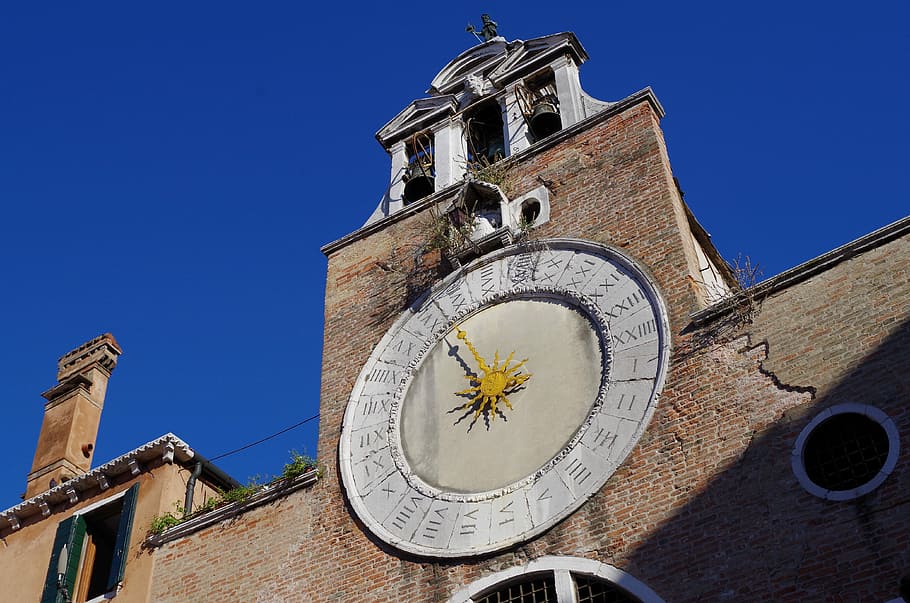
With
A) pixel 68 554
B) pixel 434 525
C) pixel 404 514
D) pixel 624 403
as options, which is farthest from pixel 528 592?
pixel 68 554

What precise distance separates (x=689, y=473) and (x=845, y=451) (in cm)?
141

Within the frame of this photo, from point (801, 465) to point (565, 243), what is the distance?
4432mm

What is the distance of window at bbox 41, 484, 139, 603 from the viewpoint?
50.4ft

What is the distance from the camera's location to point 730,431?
11445 mm

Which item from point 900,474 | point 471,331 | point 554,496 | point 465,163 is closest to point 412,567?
point 554,496

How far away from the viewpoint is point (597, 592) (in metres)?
11.3

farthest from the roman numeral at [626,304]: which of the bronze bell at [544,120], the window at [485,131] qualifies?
the window at [485,131]

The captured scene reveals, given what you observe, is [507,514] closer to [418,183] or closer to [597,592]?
[597,592]

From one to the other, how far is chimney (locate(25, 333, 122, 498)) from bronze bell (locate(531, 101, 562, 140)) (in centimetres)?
774

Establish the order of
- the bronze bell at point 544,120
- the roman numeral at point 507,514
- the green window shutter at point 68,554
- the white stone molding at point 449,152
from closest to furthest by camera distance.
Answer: the roman numeral at point 507,514
the green window shutter at point 68,554
the bronze bell at point 544,120
the white stone molding at point 449,152

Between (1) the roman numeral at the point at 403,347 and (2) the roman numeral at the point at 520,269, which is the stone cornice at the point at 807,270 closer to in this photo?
(2) the roman numeral at the point at 520,269

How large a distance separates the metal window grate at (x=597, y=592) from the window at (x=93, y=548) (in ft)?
20.6

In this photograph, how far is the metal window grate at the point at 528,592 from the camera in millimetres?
11562

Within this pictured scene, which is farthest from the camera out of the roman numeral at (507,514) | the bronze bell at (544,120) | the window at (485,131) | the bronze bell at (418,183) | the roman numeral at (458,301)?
the window at (485,131)
